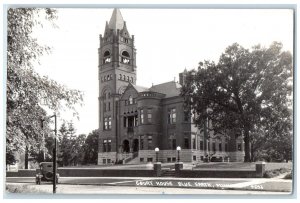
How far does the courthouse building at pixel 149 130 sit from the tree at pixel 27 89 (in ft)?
60.9

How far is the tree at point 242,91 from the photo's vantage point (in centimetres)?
2198

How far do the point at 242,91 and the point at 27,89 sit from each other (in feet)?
55.0

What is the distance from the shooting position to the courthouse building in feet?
125

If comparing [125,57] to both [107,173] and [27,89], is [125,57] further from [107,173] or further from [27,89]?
[27,89]

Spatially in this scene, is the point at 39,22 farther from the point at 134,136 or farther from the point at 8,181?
the point at 134,136

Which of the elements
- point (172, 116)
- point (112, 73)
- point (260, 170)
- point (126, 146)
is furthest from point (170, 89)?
point (260, 170)

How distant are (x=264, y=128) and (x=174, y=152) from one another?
1043 centimetres

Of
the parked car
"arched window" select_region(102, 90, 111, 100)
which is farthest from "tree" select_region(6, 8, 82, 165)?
"arched window" select_region(102, 90, 111, 100)

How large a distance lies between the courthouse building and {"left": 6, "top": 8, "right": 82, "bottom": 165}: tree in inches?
730

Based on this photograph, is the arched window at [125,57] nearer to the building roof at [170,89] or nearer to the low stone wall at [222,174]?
the low stone wall at [222,174]

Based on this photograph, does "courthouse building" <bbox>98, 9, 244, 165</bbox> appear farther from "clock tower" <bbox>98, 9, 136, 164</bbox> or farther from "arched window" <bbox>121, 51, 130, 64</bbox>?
A: "arched window" <bbox>121, 51, 130, 64</bbox>

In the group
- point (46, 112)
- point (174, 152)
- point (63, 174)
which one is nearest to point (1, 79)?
point (46, 112)

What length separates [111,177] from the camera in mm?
27344

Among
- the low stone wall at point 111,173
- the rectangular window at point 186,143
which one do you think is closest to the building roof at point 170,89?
the rectangular window at point 186,143
